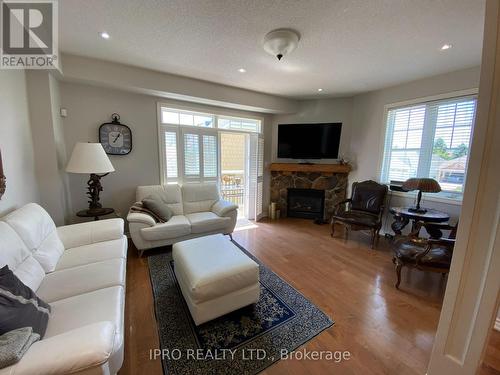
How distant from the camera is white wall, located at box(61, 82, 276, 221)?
2906 millimetres

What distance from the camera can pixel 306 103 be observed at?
446 centimetres

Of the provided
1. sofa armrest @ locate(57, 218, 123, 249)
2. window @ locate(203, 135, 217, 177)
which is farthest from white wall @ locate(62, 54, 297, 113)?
sofa armrest @ locate(57, 218, 123, 249)

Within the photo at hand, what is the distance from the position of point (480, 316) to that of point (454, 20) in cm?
227

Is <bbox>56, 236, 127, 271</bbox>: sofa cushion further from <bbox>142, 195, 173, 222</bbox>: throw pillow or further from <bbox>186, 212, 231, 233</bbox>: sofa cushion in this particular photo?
<bbox>186, 212, 231, 233</bbox>: sofa cushion

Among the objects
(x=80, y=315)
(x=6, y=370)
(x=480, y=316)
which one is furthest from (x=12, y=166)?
(x=480, y=316)

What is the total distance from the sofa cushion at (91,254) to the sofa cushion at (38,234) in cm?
6

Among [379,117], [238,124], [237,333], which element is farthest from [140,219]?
[379,117]

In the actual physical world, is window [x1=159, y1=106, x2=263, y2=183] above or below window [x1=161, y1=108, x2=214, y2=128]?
below

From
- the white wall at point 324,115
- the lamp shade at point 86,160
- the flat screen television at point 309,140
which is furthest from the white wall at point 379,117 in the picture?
the lamp shade at point 86,160

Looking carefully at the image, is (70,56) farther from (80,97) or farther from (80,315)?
(80,315)

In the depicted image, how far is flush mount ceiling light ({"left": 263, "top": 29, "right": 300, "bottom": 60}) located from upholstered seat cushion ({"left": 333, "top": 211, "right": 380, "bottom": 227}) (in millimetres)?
2575

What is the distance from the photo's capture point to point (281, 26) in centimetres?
190

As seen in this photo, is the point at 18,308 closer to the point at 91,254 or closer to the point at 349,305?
the point at 91,254

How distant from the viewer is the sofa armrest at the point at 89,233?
2.06 m
